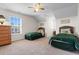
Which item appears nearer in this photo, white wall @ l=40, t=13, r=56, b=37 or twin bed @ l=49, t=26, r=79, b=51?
twin bed @ l=49, t=26, r=79, b=51

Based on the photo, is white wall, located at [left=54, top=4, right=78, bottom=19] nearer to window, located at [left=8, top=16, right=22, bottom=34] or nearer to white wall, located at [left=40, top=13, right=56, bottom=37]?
white wall, located at [left=40, top=13, right=56, bottom=37]

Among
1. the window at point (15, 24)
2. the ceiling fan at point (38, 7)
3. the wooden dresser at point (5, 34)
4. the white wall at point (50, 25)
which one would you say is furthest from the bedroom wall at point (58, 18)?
the wooden dresser at point (5, 34)

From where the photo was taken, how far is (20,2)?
83.6 inches

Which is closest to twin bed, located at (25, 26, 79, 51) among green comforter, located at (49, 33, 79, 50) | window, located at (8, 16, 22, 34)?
green comforter, located at (49, 33, 79, 50)

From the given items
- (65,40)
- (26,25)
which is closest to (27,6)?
(26,25)

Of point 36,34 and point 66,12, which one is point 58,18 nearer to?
point 66,12

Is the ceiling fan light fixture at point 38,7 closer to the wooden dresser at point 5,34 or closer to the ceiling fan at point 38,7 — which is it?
the ceiling fan at point 38,7

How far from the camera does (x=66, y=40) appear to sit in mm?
2102

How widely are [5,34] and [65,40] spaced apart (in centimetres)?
117

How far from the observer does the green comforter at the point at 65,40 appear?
2.05 metres

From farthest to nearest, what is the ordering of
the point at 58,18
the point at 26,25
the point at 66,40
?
the point at 26,25 < the point at 58,18 < the point at 66,40

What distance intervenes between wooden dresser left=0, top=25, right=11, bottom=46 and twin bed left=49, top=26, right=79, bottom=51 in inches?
32.8

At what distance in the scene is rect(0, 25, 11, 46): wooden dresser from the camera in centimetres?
214
